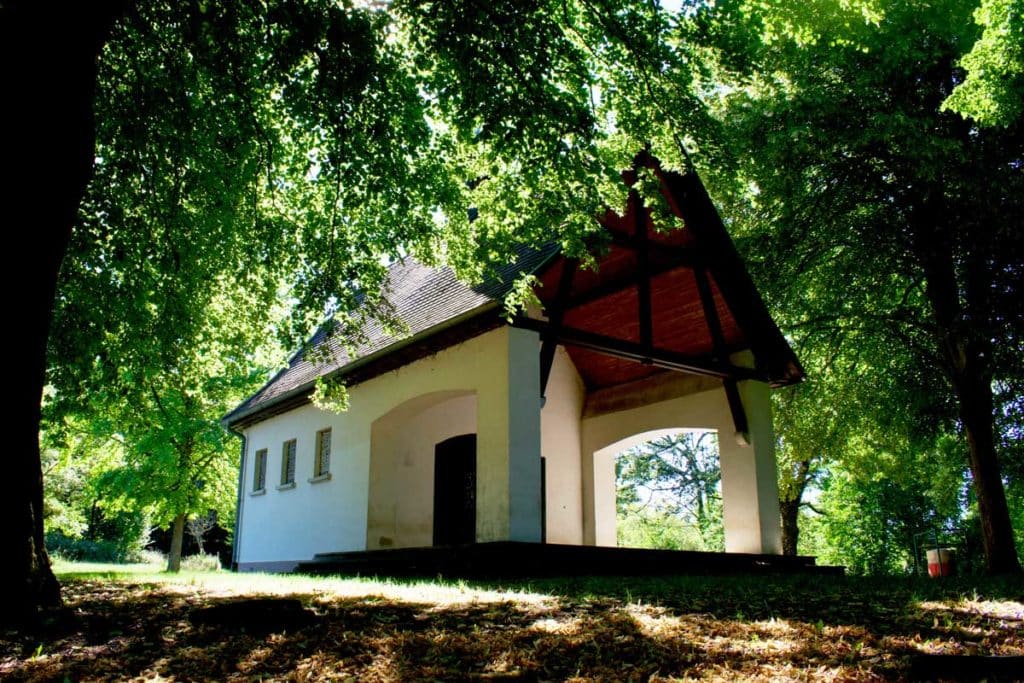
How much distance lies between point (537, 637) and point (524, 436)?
598 cm

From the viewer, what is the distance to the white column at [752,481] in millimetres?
13227

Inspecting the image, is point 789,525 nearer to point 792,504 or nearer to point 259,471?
point 792,504

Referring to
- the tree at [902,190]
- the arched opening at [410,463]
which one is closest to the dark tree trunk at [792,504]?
the tree at [902,190]

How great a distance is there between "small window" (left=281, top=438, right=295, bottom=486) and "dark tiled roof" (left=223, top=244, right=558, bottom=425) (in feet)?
3.31

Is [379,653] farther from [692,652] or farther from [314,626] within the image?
[692,652]

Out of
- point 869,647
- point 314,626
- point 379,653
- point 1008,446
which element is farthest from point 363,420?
point 1008,446

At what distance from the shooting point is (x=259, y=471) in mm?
18641

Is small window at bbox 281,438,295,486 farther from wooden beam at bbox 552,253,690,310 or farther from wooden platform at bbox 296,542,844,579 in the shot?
wooden beam at bbox 552,253,690,310

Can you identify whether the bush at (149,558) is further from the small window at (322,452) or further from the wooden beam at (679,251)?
the wooden beam at (679,251)

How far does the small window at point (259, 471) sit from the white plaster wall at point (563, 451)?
7189 mm

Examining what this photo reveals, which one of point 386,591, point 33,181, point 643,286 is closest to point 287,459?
point 643,286

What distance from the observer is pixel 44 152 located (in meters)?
5.24

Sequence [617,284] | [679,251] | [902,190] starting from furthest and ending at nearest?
[902,190] → [617,284] → [679,251]

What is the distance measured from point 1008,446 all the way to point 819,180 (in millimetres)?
7295
